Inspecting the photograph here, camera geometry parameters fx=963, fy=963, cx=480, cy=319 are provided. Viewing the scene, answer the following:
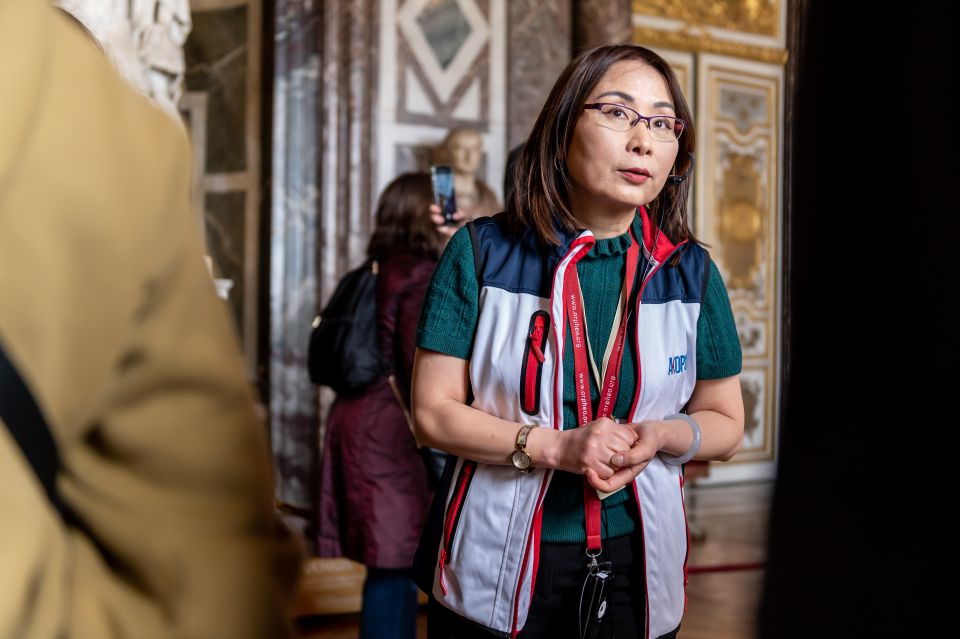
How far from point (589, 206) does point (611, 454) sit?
0.52 m

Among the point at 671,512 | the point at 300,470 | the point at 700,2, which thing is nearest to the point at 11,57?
the point at 671,512

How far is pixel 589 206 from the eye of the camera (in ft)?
6.20

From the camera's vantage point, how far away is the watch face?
1.71m

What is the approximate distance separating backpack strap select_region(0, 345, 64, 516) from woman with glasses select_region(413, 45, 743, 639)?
1.09 m

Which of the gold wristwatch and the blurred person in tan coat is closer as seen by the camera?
the blurred person in tan coat

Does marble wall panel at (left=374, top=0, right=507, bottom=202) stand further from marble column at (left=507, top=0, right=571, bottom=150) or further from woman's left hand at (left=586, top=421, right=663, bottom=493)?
woman's left hand at (left=586, top=421, right=663, bottom=493)

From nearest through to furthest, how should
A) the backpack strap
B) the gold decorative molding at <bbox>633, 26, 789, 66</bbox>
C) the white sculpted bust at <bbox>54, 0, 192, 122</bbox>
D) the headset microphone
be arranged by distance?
the backpack strap
the headset microphone
the white sculpted bust at <bbox>54, 0, 192, 122</bbox>
the gold decorative molding at <bbox>633, 26, 789, 66</bbox>

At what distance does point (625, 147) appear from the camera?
181cm

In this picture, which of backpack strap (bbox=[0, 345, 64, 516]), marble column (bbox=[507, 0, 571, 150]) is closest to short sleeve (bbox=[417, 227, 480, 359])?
backpack strap (bbox=[0, 345, 64, 516])

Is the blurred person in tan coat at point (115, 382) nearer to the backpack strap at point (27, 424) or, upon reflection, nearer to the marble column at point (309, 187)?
the backpack strap at point (27, 424)

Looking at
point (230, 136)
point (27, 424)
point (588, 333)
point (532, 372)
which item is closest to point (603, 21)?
point (230, 136)

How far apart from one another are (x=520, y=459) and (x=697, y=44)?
7625 mm

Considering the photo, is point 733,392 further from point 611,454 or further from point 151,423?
point 151,423

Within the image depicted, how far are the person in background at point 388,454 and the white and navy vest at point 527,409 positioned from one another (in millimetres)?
1574
